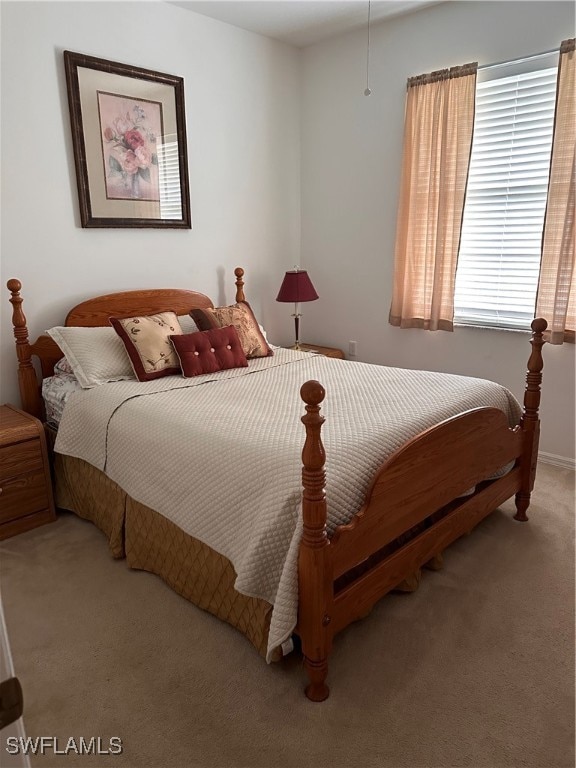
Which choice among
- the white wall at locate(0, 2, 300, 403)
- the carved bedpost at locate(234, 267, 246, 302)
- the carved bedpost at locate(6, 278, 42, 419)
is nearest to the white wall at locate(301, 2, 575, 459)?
the white wall at locate(0, 2, 300, 403)

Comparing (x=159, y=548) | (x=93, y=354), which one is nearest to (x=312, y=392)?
(x=159, y=548)

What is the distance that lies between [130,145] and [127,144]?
0.06 feet

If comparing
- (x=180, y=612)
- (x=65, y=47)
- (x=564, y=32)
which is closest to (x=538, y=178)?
(x=564, y=32)

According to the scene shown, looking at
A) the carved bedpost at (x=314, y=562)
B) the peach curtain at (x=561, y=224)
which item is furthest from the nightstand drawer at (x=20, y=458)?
the peach curtain at (x=561, y=224)

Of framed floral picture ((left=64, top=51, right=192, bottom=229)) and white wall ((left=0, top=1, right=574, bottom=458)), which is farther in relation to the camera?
framed floral picture ((left=64, top=51, right=192, bottom=229))

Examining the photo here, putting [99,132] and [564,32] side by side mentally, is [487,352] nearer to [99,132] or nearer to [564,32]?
[564,32]

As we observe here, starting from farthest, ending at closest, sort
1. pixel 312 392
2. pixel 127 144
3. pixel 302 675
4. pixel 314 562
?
pixel 127 144
pixel 302 675
pixel 314 562
pixel 312 392

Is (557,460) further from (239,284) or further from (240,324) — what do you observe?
(239,284)

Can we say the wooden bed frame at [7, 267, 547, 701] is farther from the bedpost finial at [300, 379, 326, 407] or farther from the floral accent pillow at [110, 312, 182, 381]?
the floral accent pillow at [110, 312, 182, 381]

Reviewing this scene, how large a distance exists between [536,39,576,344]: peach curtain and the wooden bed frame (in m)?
0.75

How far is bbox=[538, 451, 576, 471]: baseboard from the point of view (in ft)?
10.9

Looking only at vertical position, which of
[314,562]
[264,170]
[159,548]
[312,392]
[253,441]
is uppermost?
→ [264,170]

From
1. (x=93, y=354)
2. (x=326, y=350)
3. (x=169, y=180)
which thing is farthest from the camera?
(x=326, y=350)

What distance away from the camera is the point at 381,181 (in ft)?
12.7
